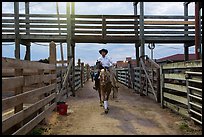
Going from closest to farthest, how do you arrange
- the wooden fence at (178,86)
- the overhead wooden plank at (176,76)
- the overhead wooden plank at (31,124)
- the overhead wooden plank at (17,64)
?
the overhead wooden plank at (17,64) → the overhead wooden plank at (31,124) → the wooden fence at (178,86) → the overhead wooden plank at (176,76)

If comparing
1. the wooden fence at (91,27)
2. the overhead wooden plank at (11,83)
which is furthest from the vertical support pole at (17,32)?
the overhead wooden plank at (11,83)

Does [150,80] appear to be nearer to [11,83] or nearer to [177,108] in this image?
[177,108]

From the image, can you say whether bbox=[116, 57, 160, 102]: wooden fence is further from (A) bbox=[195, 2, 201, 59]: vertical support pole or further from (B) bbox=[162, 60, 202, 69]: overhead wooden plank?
(A) bbox=[195, 2, 201, 59]: vertical support pole

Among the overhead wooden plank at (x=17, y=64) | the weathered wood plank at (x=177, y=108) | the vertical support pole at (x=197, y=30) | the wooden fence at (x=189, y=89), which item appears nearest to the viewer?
the overhead wooden plank at (x=17, y=64)

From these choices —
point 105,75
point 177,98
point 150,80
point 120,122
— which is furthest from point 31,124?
point 150,80

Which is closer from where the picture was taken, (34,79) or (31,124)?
(31,124)

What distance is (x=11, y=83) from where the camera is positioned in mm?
4512

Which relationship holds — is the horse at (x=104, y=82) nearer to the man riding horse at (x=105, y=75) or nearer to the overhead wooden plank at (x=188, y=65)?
the man riding horse at (x=105, y=75)

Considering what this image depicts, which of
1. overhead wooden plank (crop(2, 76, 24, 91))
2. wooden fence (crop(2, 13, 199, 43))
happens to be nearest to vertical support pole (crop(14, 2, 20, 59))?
wooden fence (crop(2, 13, 199, 43))

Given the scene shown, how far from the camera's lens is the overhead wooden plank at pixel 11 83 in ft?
13.8

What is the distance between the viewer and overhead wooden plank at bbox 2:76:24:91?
421 cm

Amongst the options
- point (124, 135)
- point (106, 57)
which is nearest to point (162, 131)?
point (124, 135)

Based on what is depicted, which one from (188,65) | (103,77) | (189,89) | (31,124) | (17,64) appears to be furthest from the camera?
(103,77)

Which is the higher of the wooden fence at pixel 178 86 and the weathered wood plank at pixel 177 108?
the wooden fence at pixel 178 86
